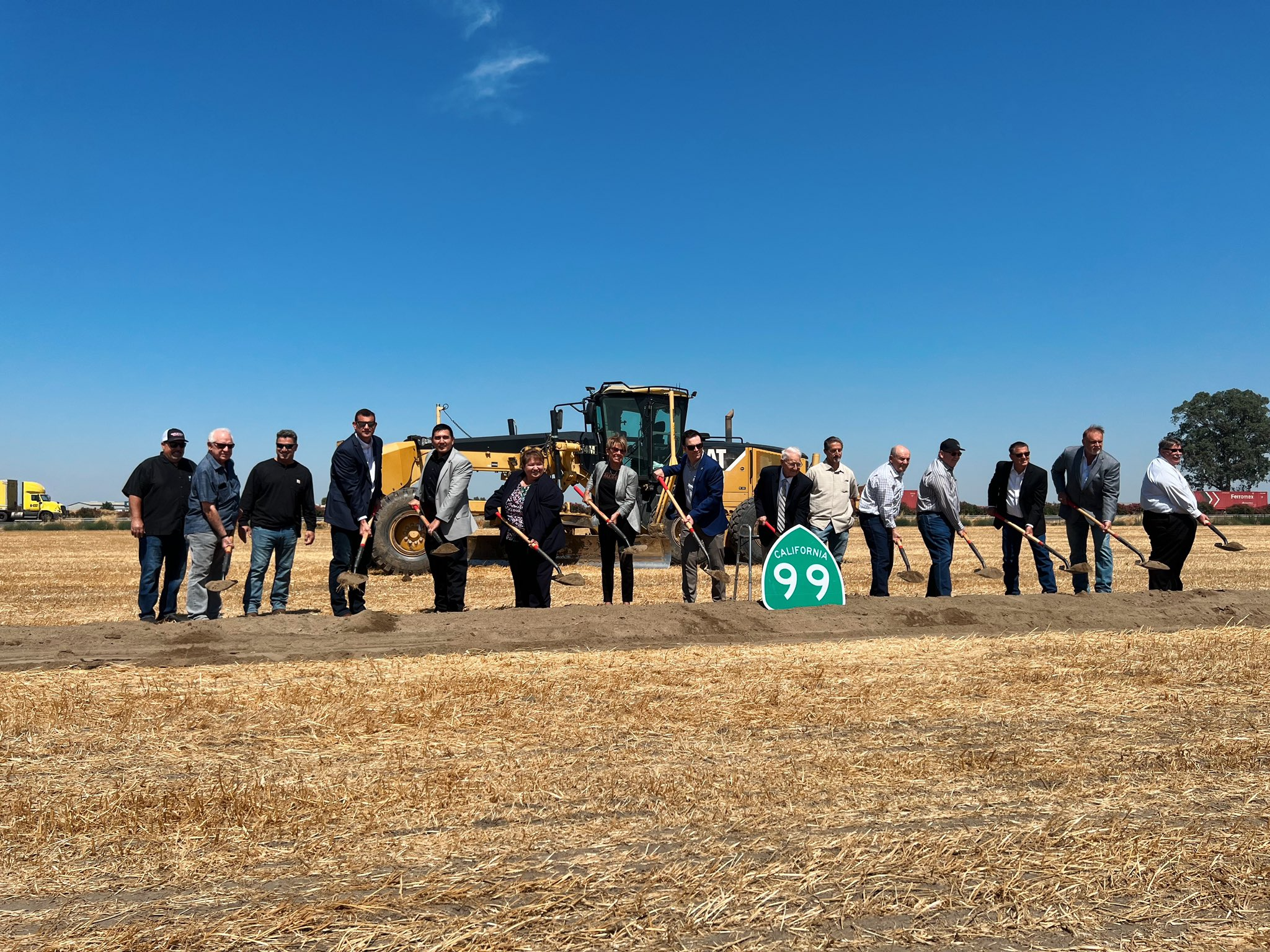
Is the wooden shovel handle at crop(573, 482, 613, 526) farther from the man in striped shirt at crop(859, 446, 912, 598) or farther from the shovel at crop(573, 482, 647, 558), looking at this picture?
the man in striped shirt at crop(859, 446, 912, 598)

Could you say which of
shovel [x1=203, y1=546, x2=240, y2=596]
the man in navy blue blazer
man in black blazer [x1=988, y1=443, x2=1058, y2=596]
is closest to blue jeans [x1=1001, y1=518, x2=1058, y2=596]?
man in black blazer [x1=988, y1=443, x2=1058, y2=596]

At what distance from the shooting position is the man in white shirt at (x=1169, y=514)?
805cm

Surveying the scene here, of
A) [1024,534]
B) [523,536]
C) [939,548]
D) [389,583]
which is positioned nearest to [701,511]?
[523,536]

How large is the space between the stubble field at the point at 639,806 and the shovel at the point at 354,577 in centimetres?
170

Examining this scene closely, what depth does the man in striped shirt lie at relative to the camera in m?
8.58

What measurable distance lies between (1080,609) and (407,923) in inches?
254

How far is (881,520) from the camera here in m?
8.62

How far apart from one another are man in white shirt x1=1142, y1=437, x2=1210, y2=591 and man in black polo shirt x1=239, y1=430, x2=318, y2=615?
7.40 metres

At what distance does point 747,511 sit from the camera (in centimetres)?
1274

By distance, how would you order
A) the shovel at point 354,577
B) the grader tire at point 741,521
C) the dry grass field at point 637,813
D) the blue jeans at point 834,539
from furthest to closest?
the grader tire at point 741,521
the blue jeans at point 834,539
the shovel at point 354,577
the dry grass field at point 637,813

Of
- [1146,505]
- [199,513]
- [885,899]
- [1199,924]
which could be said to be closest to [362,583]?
[199,513]

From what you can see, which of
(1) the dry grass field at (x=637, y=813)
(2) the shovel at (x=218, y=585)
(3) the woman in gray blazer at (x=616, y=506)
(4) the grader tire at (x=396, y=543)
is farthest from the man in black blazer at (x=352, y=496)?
(4) the grader tire at (x=396, y=543)

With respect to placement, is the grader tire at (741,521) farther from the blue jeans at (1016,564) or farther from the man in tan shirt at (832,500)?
the blue jeans at (1016,564)

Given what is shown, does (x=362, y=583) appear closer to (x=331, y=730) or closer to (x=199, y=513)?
(x=199, y=513)
